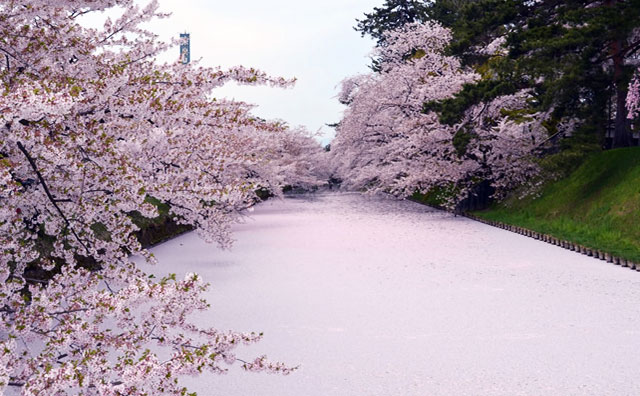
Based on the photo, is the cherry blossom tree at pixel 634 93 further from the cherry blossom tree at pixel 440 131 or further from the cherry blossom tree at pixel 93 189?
the cherry blossom tree at pixel 93 189

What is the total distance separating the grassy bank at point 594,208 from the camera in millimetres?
16297

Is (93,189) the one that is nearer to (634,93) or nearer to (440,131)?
(634,93)

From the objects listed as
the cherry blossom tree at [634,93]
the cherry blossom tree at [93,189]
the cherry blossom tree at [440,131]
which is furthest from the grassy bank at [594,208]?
the cherry blossom tree at [93,189]

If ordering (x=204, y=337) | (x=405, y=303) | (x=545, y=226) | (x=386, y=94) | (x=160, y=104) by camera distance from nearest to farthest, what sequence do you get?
(x=160, y=104) → (x=204, y=337) → (x=405, y=303) → (x=545, y=226) → (x=386, y=94)

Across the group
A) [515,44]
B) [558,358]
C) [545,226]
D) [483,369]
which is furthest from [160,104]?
[515,44]

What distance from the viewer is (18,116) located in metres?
4.23

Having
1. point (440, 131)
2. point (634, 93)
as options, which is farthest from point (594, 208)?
point (440, 131)

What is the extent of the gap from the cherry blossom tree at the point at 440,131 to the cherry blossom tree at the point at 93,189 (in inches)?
740

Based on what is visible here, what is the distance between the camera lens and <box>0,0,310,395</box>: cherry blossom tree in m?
4.31

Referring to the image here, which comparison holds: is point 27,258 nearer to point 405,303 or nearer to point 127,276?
point 127,276

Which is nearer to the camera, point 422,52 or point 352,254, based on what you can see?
point 352,254

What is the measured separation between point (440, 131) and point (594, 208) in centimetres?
1020

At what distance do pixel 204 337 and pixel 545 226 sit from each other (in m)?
15.0

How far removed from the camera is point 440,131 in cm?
2856
